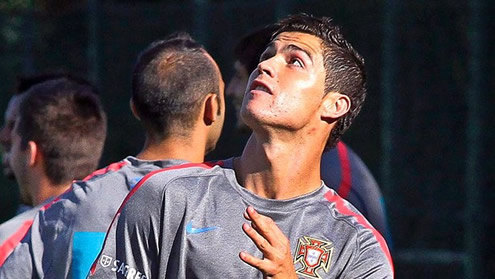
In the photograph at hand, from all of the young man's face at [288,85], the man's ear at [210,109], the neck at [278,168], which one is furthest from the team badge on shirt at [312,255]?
the man's ear at [210,109]

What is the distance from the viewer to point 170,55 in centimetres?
441

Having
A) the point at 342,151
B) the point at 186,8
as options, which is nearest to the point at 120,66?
the point at 186,8

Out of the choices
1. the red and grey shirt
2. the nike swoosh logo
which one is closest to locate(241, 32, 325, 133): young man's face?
the nike swoosh logo

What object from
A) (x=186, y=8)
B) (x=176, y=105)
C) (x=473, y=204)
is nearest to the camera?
(x=176, y=105)

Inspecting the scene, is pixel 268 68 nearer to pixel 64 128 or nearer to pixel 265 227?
pixel 265 227

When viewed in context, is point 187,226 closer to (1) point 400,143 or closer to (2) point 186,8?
(1) point 400,143

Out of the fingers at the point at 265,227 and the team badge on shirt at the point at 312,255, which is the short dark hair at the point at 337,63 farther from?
the fingers at the point at 265,227

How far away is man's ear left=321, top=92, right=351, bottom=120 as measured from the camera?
139 inches

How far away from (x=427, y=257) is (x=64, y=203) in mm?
5371

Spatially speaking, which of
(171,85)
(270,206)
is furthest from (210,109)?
(270,206)

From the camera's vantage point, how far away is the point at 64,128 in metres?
4.76

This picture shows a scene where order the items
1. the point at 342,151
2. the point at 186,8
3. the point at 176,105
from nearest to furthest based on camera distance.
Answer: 1. the point at 176,105
2. the point at 342,151
3. the point at 186,8

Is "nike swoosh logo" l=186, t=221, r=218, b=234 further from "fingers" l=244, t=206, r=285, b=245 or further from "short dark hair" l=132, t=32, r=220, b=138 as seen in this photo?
"short dark hair" l=132, t=32, r=220, b=138

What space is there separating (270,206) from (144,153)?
1013 millimetres
